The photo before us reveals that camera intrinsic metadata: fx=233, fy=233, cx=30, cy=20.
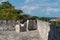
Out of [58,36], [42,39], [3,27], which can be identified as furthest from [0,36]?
[58,36]

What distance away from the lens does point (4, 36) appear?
1788cm

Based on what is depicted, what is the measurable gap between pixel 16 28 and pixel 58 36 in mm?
9570

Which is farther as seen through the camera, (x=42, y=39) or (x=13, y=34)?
(x=13, y=34)

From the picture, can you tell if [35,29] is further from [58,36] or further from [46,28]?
[58,36]

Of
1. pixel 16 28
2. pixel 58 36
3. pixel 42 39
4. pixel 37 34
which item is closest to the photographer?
pixel 58 36

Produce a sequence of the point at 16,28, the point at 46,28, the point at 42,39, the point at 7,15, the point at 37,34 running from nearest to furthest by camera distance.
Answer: the point at 46,28 < the point at 42,39 < the point at 37,34 < the point at 16,28 < the point at 7,15

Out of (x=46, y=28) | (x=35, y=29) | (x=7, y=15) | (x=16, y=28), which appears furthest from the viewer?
(x=7, y=15)

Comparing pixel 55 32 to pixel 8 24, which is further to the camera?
pixel 8 24

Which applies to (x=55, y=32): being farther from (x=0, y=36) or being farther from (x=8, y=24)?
(x=8, y=24)

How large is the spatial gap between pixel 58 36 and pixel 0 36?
630 cm

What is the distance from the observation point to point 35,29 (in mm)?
20172

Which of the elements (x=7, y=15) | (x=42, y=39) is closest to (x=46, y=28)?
(x=42, y=39)

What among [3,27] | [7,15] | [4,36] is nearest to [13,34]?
[4,36]

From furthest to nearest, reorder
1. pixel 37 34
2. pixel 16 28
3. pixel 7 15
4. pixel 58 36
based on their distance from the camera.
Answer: pixel 7 15
pixel 16 28
pixel 37 34
pixel 58 36
